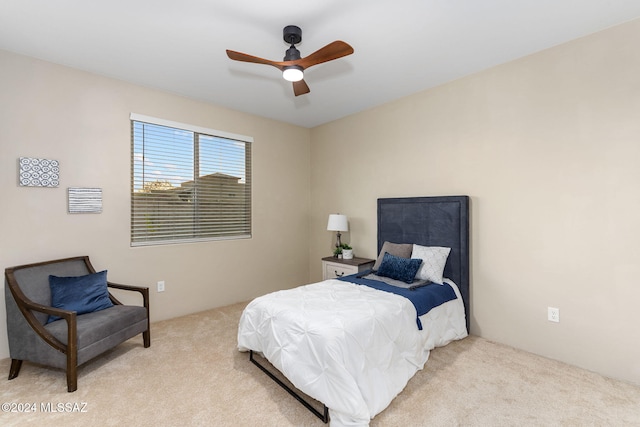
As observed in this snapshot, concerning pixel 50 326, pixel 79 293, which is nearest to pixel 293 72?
pixel 79 293

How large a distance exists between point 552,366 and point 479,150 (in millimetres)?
2034

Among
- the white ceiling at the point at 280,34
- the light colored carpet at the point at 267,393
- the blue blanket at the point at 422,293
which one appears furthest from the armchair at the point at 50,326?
the blue blanket at the point at 422,293

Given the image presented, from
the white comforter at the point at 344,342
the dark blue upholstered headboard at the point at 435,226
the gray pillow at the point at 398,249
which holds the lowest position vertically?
the white comforter at the point at 344,342

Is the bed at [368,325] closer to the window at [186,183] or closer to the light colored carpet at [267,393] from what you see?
the light colored carpet at [267,393]

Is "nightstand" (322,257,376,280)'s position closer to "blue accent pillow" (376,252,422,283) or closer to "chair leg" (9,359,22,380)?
"blue accent pillow" (376,252,422,283)

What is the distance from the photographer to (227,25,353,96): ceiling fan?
2.00 metres

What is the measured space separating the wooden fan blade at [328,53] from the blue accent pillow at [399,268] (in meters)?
1.99

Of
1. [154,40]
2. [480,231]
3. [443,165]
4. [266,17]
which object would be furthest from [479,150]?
[154,40]

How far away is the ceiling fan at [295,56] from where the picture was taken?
200 centimetres

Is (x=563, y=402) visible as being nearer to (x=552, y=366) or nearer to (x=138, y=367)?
(x=552, y=366)

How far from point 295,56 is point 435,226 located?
223 cm

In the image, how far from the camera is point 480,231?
9.96 feet

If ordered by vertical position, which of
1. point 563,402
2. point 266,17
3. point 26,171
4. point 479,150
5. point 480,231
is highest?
point 266,17

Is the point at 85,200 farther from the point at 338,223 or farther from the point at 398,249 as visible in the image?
the point at 398,249
